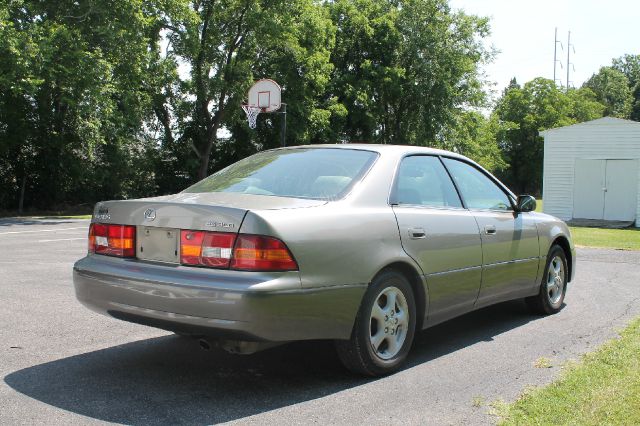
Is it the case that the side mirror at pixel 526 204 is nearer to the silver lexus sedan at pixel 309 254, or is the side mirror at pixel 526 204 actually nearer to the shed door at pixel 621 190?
the silver lexus sedan at pixel 309 254

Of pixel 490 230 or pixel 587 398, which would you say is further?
pixel 490 230

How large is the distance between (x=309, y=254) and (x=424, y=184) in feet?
5.13

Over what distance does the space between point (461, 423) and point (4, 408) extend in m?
2.55

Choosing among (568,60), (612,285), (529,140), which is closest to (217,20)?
(612,285)

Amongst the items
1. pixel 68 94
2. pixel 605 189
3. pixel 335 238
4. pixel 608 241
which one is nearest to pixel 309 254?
pixel 335 238

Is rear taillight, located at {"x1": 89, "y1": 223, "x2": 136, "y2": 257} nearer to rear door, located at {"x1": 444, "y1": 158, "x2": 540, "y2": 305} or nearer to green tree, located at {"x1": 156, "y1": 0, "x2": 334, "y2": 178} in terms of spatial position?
rear door, located at {"x1": 444, "y1": 158, "x2": 540, "y2": 305}

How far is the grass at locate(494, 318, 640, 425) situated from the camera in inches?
138

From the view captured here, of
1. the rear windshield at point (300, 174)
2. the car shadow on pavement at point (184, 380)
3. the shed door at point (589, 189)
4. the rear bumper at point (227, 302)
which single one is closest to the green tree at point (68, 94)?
the shed door at point (589, 189)

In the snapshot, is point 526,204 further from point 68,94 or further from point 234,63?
point 234,63

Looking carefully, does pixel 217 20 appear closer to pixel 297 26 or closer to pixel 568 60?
pixel 297 26

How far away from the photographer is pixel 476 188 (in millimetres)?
5684

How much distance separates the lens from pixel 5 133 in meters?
25.2

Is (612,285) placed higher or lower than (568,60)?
lower

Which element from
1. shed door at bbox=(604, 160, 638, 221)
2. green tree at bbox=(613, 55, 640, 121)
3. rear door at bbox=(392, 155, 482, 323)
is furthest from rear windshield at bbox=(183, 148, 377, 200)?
green tree at bbox=(613, 55, 640, 121)
